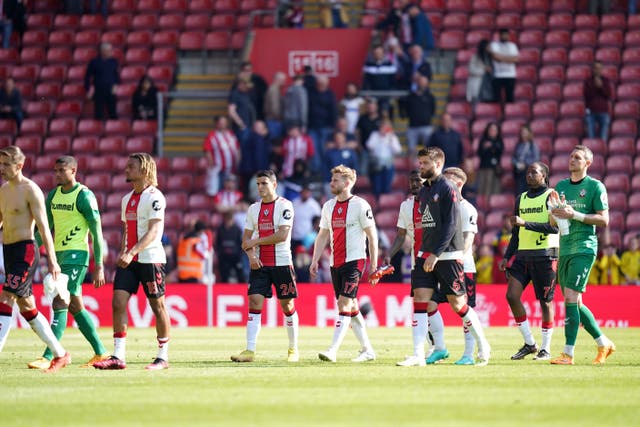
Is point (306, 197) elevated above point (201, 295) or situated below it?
above

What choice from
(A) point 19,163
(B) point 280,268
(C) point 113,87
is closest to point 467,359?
(B) point 280,268

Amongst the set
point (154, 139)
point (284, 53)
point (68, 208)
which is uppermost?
point (284, 53)

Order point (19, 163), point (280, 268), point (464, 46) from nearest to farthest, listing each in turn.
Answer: point (19, 163)
point (280, 268)
point (464, 46)

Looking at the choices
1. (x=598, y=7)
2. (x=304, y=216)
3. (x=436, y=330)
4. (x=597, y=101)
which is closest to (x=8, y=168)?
(x=436, y=330)

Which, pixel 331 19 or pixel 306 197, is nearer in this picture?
pixel 306 197

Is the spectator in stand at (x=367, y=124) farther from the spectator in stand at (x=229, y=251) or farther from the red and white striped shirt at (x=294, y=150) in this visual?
the spectator in stand at (x=229, y=251)

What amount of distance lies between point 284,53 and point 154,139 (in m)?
3.97

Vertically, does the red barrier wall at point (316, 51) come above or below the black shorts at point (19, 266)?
above

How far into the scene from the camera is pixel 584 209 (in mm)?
14133

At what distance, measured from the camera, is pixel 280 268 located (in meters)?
15.2

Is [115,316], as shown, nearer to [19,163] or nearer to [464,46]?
[19,163]

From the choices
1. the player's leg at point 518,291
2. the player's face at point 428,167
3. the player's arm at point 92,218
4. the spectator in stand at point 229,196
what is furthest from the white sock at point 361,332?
the spectator in stand at point 229,196

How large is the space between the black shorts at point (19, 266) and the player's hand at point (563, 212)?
5.68m

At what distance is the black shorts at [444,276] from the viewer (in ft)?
44.1
